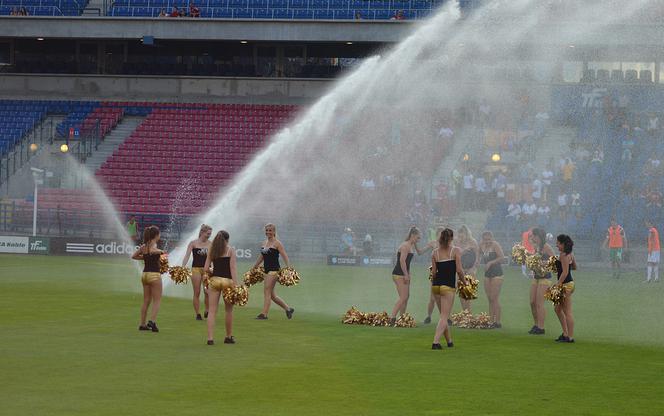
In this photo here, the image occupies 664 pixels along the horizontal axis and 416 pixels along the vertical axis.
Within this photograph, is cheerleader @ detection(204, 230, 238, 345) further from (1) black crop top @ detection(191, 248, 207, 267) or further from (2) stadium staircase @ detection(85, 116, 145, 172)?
(2) stadium staircase @ detection(85, 116, 145, 172)

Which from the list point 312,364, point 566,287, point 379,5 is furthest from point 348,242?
point 312,364

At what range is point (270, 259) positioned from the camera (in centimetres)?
2153

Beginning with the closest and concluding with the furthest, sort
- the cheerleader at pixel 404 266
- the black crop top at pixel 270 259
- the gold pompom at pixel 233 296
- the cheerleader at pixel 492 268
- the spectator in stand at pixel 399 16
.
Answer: the gold pompom at pixel 233 296 < the cheerleader at pixel 404 266 < the cheerleader at pixel 492 268 < the black crop top at pixel 270 259 < the spectator in stand at pixel 399 16

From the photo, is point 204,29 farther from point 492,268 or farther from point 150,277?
point 150,277

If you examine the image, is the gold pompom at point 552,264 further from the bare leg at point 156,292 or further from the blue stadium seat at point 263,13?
the blue stadium seat at point 263,13

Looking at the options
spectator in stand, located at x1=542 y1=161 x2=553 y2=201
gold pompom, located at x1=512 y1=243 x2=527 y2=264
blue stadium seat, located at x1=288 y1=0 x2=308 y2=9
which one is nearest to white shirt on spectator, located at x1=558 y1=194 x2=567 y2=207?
spectator in stand, located at x1=542 y1=161 x2=553 y2=201

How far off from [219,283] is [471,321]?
6003 millimetres

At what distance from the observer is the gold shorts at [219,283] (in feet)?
56.7

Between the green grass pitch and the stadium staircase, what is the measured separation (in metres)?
26.4

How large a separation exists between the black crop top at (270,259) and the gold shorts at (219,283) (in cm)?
406

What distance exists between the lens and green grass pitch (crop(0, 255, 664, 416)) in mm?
12359

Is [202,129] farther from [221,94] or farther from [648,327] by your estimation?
[648,327]

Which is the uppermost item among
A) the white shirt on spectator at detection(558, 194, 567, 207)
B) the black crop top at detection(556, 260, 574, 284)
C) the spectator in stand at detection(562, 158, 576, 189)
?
the spectator in stand at detection(562, 158, 576, 189)

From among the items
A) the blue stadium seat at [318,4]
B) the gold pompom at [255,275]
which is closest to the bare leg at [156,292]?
the gold pompom at [255,275]
